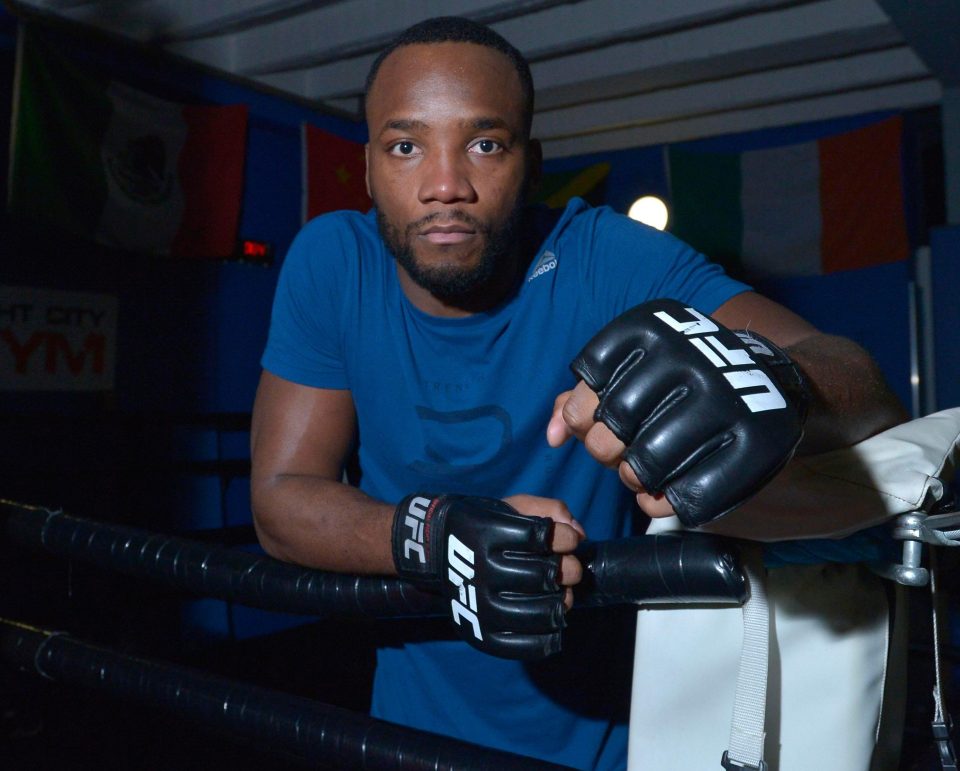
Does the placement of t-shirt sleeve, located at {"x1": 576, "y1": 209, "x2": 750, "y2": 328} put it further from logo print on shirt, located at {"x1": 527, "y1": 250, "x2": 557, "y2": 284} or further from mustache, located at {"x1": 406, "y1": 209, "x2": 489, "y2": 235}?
mustache, located at {"x1": 406, "y1": 209, "x2": 489, "y2": 235}

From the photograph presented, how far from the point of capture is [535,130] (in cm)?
549

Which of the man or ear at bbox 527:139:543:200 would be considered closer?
the man

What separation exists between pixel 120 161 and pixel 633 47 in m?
2.62

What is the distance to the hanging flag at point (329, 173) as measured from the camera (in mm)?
4773

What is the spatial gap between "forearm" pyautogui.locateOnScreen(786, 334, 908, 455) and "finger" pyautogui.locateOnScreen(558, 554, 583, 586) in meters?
0.22

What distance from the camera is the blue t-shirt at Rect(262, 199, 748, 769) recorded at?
1.22 meters

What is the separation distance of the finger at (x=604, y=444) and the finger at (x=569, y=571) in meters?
0.13

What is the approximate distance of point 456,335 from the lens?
1.25 m

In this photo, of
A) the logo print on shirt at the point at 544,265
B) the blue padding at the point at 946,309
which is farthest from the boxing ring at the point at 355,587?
the blue padding at the point at 946,309

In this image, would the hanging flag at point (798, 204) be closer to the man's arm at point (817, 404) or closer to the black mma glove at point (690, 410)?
the man's arm at point (817, 404)

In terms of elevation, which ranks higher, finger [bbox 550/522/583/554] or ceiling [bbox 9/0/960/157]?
ceiling [bbox 9/0/960/157]

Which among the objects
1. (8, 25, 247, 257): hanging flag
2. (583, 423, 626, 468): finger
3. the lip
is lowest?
(583, 423, 626, 468): finger

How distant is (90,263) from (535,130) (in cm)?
296

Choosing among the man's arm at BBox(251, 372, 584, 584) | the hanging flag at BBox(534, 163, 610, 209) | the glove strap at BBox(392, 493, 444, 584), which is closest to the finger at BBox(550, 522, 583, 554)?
the man's arm at BBox(251, 372, 584, 584)
